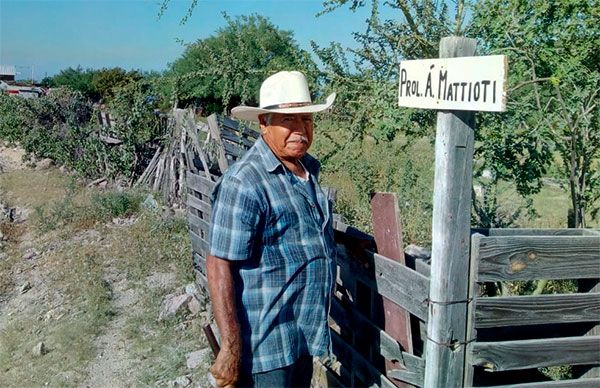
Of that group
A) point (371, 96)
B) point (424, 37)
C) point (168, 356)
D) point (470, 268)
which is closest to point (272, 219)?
point (470, 268)

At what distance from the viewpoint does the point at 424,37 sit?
183 inches

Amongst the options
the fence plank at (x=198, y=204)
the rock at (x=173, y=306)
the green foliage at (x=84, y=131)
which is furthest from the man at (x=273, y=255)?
the green foliage at (x=84, y=131)

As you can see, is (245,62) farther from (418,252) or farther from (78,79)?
(78,79)

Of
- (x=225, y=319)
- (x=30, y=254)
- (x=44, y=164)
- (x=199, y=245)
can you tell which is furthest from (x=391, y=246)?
(x=44, y=164)

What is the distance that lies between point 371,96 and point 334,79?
15.7 inches

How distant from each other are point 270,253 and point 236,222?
0.76ft

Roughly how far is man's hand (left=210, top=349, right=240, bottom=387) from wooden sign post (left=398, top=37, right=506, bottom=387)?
2.75 feet

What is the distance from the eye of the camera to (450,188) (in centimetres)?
248

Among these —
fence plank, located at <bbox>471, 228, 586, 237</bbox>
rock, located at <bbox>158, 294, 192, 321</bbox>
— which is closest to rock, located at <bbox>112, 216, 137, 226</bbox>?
rock, located at <bbox>158, 294, 192, 321</bbox>

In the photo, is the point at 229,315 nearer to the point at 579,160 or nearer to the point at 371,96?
the point at 371,96

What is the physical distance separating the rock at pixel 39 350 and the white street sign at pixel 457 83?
4.66m

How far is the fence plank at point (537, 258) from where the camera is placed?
8.50 ft

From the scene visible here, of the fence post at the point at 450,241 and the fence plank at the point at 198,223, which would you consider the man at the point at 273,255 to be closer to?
the fence post at the point at 450,241

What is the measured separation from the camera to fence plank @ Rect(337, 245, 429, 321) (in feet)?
9.18
